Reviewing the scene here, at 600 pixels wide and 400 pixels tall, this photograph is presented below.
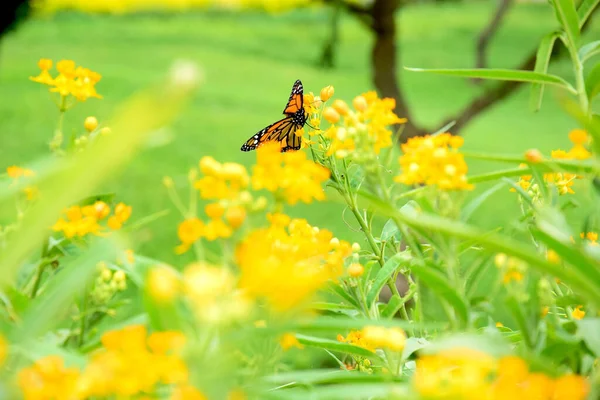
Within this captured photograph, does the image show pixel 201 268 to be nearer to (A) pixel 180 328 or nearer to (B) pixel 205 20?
(A) pixel 180 328

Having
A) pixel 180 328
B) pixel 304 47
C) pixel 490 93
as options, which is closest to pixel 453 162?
pixel 180 328

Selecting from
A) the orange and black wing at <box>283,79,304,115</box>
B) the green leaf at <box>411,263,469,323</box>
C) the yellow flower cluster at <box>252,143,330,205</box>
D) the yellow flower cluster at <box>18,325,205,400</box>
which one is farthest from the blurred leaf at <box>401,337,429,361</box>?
the orange and black wing at <box>283,79,304,115</box>

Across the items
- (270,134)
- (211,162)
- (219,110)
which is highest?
(211,162)

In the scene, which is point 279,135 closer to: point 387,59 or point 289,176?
point 289,176

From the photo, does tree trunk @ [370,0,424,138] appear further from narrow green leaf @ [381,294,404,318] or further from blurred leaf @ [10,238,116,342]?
blurred leaf @ [10,238,116,342]

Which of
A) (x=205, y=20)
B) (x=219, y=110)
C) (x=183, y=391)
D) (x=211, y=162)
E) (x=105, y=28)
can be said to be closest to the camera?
(x=183, y=391)

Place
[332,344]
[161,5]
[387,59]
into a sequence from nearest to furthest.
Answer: [332,344], [387,59], [161,5]

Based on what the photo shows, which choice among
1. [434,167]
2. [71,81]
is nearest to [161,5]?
[71,81]
